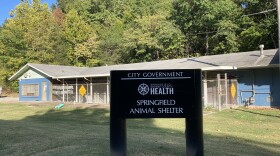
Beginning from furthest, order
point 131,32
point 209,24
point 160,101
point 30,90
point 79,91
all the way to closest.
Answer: point 131,32 < point 209,24 < point 30,90 < point 79,91 < point 160,101

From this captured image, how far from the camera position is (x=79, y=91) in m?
27.9

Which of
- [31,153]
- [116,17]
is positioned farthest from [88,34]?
[31,153]

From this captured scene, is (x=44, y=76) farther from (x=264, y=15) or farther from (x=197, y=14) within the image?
(x=264, y=15)

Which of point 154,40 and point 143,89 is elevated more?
point 154,40

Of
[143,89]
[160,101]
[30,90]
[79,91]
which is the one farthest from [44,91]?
[160,101]

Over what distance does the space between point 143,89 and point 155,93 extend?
0.19 meters

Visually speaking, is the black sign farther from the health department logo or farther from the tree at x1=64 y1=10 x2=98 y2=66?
the tree at x1=64 y1=10 x2=98 y2=66

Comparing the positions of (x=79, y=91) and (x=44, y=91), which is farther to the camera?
(x=44, y=91)

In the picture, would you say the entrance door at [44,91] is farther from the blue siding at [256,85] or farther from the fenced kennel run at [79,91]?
Result: the blue siding at [256,85]

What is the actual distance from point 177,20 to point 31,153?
3560cm

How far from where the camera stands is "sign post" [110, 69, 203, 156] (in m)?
4.93

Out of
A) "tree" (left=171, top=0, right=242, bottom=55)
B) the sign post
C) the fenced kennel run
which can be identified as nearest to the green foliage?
"tree" (left=171, top=0, right=242, bottom=55)

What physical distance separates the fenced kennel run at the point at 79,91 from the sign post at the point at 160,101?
73.7ft

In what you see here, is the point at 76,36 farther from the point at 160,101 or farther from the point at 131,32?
the point at 160,101
